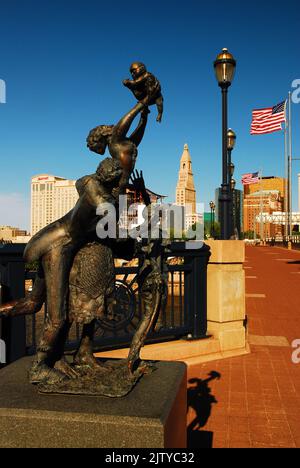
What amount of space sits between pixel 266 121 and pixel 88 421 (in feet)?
87.3

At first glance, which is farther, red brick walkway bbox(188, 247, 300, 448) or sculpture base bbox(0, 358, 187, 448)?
red brick walkway bbox(188, 247, 300, 448)

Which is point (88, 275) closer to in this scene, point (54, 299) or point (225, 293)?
point (54, 299)

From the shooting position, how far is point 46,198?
17562 cm

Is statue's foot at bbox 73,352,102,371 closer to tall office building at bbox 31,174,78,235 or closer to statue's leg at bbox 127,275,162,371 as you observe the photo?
statue's leg at bbox 127,275,162,371

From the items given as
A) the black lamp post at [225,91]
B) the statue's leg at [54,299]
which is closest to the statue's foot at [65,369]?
the statue's leg at [54,299]

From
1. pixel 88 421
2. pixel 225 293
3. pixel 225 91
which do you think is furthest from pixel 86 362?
pixel 225 91

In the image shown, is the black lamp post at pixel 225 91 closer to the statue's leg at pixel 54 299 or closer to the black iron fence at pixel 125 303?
the black iron fence at pixel 125 303

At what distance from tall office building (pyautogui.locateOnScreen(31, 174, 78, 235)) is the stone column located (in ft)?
508

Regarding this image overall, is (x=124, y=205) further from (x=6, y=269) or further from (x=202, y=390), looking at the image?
(x=202, y=390)

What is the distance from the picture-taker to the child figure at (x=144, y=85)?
295 centimetres

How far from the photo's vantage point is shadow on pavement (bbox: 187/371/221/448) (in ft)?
12.8

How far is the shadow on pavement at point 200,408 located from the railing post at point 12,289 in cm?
202

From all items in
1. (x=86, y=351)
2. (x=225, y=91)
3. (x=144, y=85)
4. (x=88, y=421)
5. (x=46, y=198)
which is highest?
(x=46, y=198)

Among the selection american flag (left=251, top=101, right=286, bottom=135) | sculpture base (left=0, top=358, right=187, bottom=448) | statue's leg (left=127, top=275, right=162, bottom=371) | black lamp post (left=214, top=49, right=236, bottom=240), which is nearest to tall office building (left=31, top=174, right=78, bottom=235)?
american flag (left=251, top=101, right=286, bottom=135)
